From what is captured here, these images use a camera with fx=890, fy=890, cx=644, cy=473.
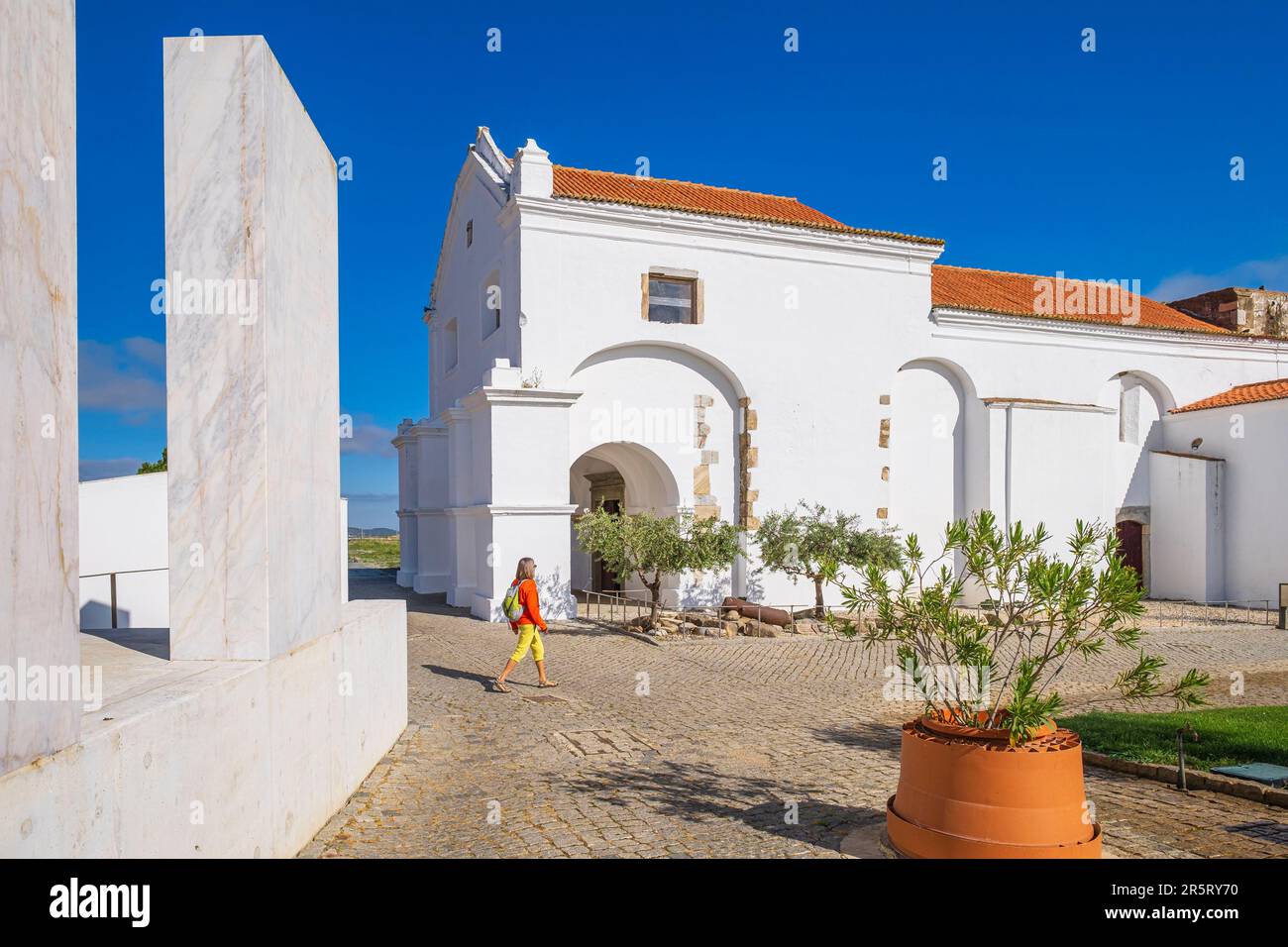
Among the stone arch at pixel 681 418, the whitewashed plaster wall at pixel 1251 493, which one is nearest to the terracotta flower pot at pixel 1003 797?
the stone arch at pixel 681 418

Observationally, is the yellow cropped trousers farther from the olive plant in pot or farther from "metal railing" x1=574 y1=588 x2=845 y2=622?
"metal railing" x1=574 y1=588 x2=845 y2=622

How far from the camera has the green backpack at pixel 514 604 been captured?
392 inches

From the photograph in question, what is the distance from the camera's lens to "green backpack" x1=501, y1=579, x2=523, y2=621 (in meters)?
9.95

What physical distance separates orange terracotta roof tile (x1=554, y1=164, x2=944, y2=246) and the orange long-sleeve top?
33.3 feet

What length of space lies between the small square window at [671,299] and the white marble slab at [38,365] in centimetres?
1613

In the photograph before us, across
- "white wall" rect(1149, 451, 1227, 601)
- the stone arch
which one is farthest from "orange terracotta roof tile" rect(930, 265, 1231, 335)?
the stone arch

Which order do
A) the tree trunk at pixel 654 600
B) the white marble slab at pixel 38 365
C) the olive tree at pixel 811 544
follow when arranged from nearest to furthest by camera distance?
the white marble slab at pixel 38 365, the tree trunk at pixel 654 600, the olive tree at pixel 811 544

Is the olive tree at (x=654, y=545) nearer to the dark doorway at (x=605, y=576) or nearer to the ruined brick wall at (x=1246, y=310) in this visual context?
the dark doorway at (x=605, y=576)

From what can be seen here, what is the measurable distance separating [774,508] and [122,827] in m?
17.1

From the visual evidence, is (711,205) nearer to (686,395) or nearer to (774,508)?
(686,395)

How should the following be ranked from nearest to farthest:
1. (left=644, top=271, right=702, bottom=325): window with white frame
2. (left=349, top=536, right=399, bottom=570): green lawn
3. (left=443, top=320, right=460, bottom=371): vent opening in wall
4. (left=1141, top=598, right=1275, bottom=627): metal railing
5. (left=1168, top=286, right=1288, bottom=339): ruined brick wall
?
1. (left=1141, top=598, right=1275, bottom=627): metal railing
2. (left=644, top=271, right=702, bottom=325): window with white frame
3. (left=443, top=320, right=460, bottom=371): vent opening in wall
4. (left=1168, top=286, right=1288, bottom=339): ruined brick wall
5. (left=349, top=536, right=399, bottom=570): green lawn

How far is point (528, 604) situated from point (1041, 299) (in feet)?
67.6

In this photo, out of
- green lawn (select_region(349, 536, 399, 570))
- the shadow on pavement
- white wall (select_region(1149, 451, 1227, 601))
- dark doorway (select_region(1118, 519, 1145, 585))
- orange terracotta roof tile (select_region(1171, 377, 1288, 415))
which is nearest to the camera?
the shadow on pavement
